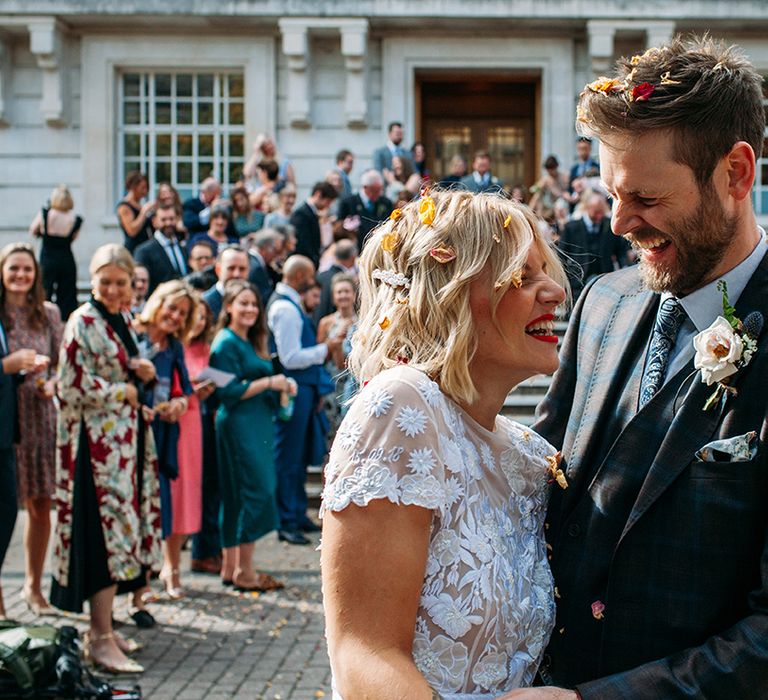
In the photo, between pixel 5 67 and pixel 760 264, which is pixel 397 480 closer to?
pixel 760 264

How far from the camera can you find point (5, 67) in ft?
62.4

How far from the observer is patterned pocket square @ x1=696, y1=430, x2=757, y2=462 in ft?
7.64

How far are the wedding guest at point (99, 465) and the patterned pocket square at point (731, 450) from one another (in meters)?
4.67

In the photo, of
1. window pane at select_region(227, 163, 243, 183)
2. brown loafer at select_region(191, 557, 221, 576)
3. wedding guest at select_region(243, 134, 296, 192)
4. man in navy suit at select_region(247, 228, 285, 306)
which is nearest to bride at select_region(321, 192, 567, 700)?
brown loafer at select_region(191, 557, 221, 576)

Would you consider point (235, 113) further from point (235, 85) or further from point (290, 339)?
point (290, 339)

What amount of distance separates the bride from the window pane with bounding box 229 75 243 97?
57.6 feet

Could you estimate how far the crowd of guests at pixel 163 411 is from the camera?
650cm

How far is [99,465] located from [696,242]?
4653 millimetres

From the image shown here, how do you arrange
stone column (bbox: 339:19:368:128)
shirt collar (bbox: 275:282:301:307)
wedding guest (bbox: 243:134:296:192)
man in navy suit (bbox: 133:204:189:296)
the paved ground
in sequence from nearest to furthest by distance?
the paved ground
shirt collar (bbox: 275:282:301:307)
man in navy suit (bbox: 133:204:189:296)
wedding guest (bbox: 243:134:296:192)
stone column (bbox: 339:19:368:128)

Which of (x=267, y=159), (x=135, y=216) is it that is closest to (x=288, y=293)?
(x=135, y=216)

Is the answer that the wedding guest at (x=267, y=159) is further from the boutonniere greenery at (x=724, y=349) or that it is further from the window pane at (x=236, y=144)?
the boutonniere greenery at (x=724, y=349)

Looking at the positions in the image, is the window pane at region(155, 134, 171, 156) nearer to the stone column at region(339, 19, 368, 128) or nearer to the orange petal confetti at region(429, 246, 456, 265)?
the stone column at region(339, 19, 368, 128)

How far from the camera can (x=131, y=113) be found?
776 inches

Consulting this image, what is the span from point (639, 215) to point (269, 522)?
606cm
